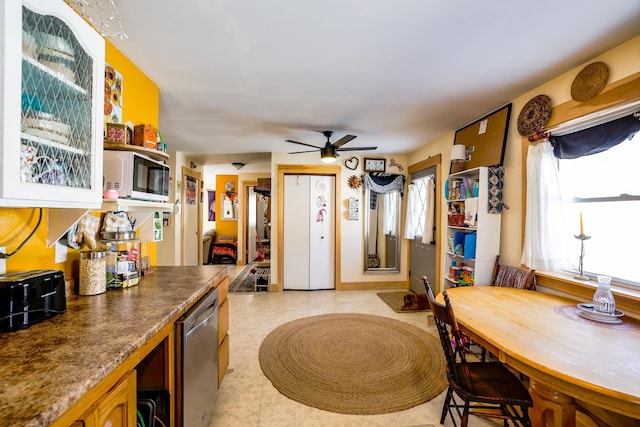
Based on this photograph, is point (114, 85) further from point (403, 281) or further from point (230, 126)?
point (403, 281)

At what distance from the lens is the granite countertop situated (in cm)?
62

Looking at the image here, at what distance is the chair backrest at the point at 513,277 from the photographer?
2248mm

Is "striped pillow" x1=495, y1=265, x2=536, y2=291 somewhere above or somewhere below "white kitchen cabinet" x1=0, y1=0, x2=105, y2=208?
below

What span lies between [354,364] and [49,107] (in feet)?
8.43

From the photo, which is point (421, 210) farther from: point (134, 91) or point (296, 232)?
point (134, 91)

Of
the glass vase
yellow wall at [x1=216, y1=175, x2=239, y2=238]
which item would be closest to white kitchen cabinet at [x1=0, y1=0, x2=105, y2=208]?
the glass vase

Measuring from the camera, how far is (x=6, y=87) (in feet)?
2.58

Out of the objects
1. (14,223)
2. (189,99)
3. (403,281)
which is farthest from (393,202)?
(14,223)

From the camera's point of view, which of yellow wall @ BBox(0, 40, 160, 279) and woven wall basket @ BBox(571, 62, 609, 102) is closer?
yellow wall @ BBox(0, 40, 160, 279)

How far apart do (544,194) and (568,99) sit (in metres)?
0.72

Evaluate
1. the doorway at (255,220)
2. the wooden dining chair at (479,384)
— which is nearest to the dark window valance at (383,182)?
the doorway at (255,220)

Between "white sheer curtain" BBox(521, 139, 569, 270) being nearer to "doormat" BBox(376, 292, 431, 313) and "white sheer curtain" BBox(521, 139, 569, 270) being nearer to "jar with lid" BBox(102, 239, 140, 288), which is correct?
"doormat" BBox(376, 292, 431, 313)

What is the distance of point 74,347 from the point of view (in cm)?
87

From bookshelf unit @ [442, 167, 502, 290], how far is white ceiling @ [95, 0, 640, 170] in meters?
0.74
